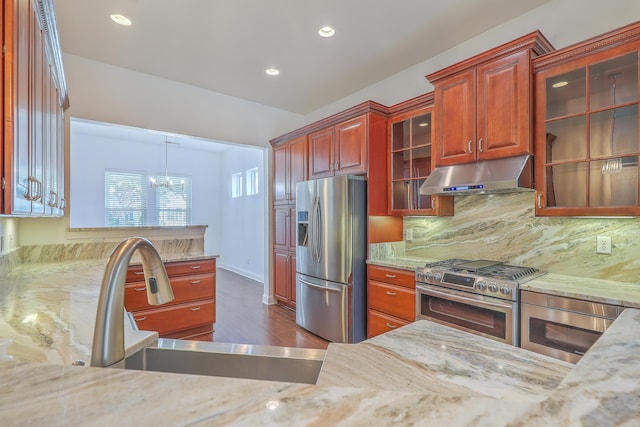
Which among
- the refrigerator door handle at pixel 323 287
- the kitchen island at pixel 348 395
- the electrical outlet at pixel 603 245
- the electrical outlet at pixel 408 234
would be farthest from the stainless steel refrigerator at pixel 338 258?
the kitchen island at pixel 348 395

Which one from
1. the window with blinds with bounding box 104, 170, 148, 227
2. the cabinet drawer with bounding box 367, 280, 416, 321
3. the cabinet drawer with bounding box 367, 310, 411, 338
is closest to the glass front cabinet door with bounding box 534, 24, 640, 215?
the cabinet drawer with bounding box 367, 280, 416, 321

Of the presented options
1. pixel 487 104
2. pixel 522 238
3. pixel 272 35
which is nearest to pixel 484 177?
pixel 487 104

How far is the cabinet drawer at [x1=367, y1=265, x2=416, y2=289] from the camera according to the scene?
2.73 metres

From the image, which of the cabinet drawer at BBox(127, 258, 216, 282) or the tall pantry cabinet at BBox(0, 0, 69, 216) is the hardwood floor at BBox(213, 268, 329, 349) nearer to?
the cabinet drawer at BBox(127, 258, 216, 282)

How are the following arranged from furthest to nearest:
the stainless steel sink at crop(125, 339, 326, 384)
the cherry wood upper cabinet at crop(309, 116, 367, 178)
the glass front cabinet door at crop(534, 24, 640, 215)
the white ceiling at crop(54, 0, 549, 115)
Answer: the cherry wood upper cabinet at crop(309, 116, 367, 178) < the white ceiling at crop(54, 0, 549, 115) < the glass front cabinet door at crop(534, 24, 640, 215) < the stainless steel sink at crop(125, 339, 326, 384)

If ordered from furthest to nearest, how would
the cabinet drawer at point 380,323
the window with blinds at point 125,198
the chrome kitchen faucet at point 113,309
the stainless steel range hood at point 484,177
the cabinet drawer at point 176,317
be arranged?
1. the window with blinds at point 125,198
2. the cabinet drawer at point 176,317
3. the cabinet drawer at point 380,323
4. the stainless steel range hood at point 484,177
5. the chrome kitchen faucet at point 113,309

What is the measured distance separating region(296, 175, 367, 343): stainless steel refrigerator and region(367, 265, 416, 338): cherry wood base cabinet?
125mm

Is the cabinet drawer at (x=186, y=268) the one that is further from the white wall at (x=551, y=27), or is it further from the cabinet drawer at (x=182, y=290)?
the white wall at (x=551, y=27)

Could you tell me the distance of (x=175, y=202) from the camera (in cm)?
761

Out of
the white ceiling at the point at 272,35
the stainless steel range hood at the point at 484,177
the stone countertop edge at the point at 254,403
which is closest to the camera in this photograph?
the stone countertop edge at the point at 254,403

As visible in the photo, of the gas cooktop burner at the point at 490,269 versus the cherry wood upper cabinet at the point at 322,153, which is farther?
the cherry wood upper cabinet at the point at 322,153

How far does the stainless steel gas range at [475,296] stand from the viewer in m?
2.11

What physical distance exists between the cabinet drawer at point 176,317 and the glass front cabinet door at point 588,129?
3183 millimetres

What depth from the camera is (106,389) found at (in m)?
0.46
